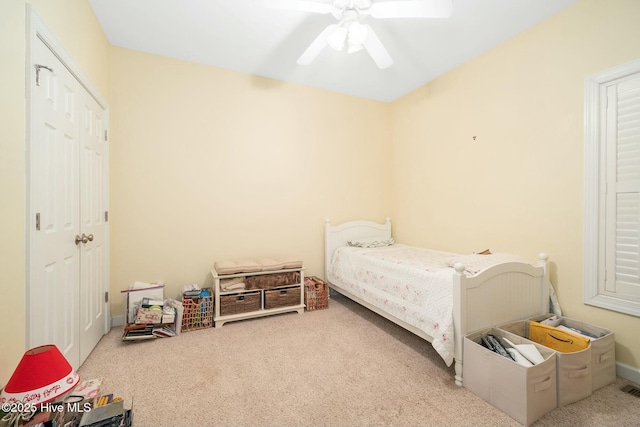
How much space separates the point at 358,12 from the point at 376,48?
316mm

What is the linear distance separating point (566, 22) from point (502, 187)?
4.37 feet

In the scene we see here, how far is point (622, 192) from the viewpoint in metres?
1.93

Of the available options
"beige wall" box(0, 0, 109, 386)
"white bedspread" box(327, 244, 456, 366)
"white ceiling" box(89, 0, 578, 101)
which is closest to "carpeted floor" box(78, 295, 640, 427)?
"white bedspread" box(327, 244, 456, 366)

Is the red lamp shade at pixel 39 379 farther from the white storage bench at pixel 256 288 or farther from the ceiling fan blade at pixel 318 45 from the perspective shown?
the ceiling fan blade at pixel 318 45

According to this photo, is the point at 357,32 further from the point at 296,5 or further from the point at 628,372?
the point at 628,372

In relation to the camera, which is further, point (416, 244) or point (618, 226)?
point (416, 244)

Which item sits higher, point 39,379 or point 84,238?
point 84,238

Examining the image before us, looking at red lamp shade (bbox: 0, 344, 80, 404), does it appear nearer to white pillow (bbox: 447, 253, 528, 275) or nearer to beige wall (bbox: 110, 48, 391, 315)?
beige wall (bbox: 110, 48, 391, 315)

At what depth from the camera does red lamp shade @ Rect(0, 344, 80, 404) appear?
955 mm

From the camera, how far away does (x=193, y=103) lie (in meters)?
3.04

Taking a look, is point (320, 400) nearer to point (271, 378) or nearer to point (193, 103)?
point (271, 378)

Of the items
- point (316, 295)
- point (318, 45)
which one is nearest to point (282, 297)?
point (316, 295)

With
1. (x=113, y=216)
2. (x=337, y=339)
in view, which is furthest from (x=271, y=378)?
(x=113, y=216)

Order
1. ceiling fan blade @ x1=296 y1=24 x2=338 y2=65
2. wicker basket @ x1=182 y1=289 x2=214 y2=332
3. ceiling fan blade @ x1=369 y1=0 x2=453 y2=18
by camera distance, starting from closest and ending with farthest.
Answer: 1. ceiling fan blade @ x1=369 y1=0 x2=453 y2=18
2. ceiling fan blade @ x1=296 y1=24 x2=338 y2=65
3. wicker basket @ x1=182 y1=289 x2=214 y2=332
